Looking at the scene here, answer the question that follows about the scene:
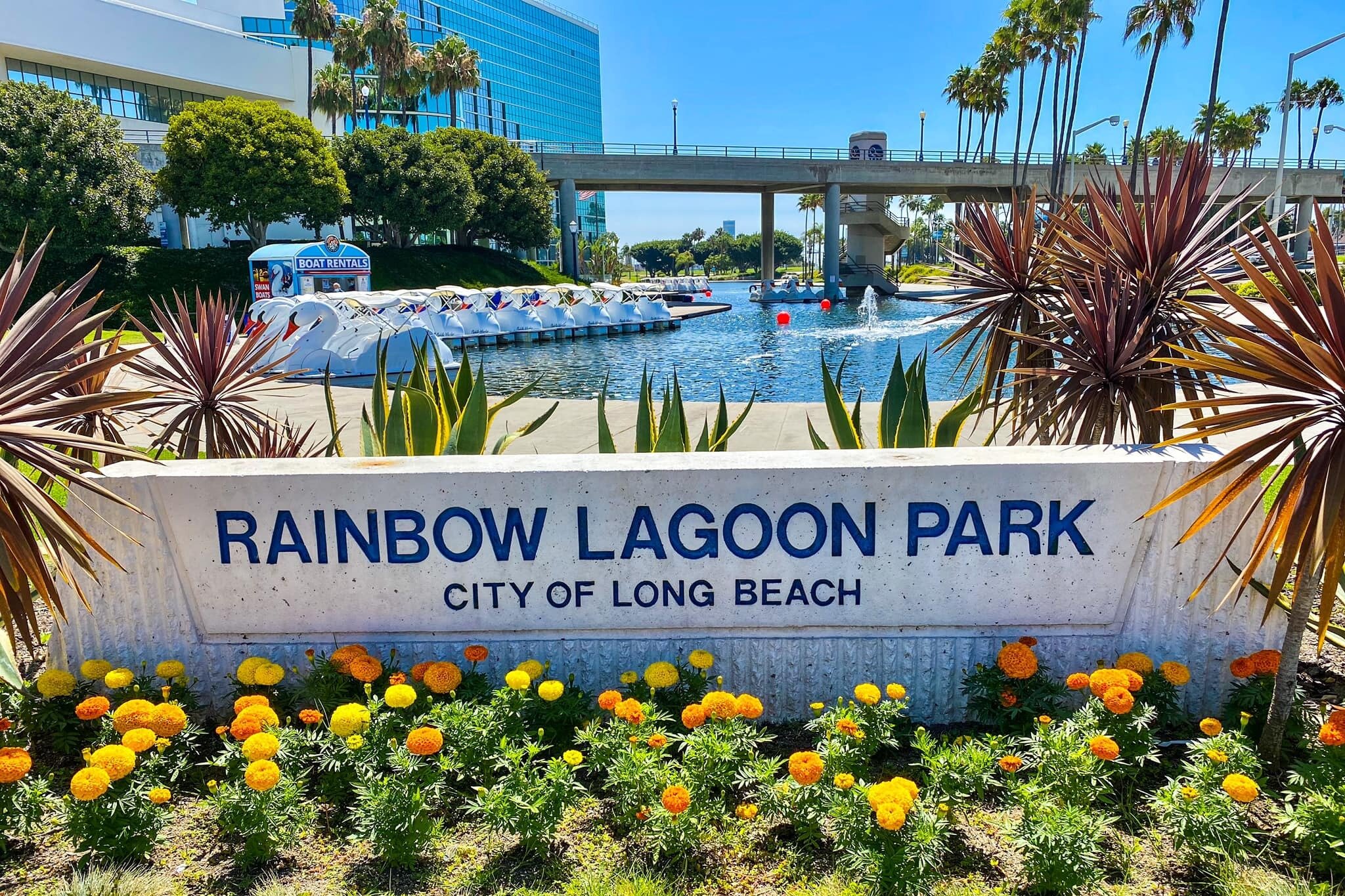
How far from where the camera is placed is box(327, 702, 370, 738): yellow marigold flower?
266 centimetres

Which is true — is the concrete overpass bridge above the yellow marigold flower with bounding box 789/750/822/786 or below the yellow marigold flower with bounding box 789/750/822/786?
above

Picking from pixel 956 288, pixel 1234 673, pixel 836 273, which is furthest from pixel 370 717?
pixel 836 273

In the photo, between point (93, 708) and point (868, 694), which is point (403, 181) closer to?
point (93, 708)

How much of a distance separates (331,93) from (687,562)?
5958 centimetres

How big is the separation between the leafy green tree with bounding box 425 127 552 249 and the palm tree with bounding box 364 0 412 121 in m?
8.28

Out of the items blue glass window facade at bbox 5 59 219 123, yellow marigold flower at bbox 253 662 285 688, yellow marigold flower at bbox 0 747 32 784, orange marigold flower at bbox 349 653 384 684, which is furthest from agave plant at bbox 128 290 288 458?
blue glass window facade at bbox 5 59 219 123

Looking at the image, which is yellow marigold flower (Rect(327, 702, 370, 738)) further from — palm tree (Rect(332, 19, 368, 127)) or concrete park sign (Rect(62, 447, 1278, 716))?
palm tree (Rect(332, 19, 368, 127))

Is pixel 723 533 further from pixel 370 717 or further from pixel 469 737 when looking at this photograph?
pixel 370 717

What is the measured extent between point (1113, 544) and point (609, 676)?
1843mm

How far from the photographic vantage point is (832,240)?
55344mm

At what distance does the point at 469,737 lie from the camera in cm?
270

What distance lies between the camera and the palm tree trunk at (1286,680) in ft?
8.73

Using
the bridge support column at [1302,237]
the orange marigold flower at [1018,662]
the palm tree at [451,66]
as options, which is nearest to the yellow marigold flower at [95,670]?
the orange marigold flower at [1018,662]

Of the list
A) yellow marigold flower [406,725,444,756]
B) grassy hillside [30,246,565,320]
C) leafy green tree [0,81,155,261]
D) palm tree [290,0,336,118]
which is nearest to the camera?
yellow marigold flower [406,725,444,756]
